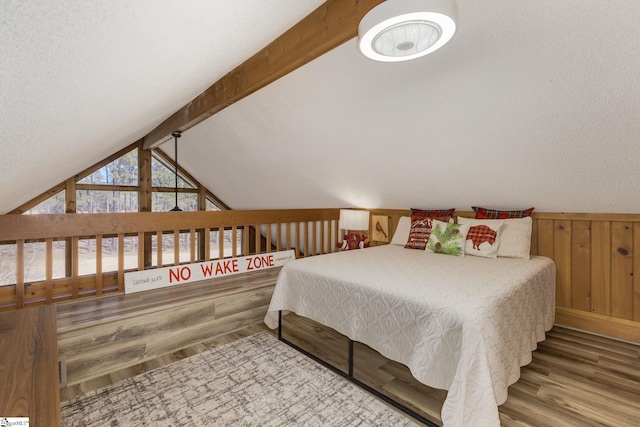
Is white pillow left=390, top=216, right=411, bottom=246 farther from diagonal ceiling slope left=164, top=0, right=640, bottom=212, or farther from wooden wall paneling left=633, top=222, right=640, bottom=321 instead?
wooden wall paneling left=633, top=222, right=640, bottom=321

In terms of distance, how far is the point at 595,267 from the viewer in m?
2.56

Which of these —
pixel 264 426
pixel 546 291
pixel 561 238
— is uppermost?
pixel 561 238

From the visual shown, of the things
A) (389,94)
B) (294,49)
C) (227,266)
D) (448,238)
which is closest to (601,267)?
(448,238)

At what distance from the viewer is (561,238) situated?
2.71 meters

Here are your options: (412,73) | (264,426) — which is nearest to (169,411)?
(264,426)

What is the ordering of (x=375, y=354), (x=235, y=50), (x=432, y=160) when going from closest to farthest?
(x=235, y=50), (x=375, y=354), (x=432, y=160)

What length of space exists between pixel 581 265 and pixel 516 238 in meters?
0.62

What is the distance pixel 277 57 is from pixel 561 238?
2.86 m

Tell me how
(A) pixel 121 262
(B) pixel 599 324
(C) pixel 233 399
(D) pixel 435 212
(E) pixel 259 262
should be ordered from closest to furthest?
(C) pixel 233 399
(A) pixel 121 262
(B) pixel 599 324
(E) pixel 259 262
(D) pixel 435 212

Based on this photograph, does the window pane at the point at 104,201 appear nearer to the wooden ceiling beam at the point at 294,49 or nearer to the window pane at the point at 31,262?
the window pane at the point at 31,262

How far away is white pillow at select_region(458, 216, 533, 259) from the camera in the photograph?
8.43 ft

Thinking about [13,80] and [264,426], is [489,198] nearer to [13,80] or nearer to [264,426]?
[264,426]

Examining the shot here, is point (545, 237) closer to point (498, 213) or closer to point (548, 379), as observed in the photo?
point (498, 213)

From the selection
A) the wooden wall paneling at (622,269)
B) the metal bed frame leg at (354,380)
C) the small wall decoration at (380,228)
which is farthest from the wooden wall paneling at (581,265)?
the metal bed frame leg at (354,380)
